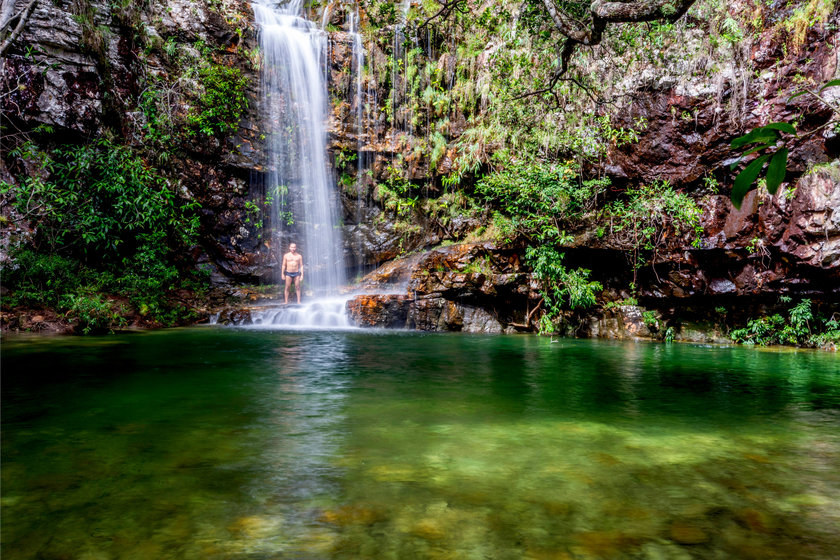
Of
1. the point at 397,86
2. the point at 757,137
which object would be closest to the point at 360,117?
the point at 397,86

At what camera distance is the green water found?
5.95 feet

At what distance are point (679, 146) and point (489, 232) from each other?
4900mm

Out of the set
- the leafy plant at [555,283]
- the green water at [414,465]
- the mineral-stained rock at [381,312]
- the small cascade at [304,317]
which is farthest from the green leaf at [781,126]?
the small cascade at [304,317]

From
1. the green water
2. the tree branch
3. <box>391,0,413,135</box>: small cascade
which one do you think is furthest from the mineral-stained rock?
the tree branch

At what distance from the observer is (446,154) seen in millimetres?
14680

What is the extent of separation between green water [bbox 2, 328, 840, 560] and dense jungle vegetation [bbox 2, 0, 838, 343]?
5178 mm

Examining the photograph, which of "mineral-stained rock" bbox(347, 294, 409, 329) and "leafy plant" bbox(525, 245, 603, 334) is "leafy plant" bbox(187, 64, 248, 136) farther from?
"leafy plant" bbox(525, 245, 603, 334)

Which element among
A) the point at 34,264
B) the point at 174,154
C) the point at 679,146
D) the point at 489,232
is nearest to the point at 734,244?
the point at 679,146

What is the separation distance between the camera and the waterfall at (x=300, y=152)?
15.3 m

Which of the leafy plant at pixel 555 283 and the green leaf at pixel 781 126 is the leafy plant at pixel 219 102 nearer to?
the leafy plant at pixel 555 283

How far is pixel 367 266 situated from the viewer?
15.5 metres

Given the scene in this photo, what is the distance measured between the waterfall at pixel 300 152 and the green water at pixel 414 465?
1031 centimetres

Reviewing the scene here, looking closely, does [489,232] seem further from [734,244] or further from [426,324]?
[734,244]

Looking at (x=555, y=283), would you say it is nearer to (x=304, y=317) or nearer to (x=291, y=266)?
(x=304, y=317)
